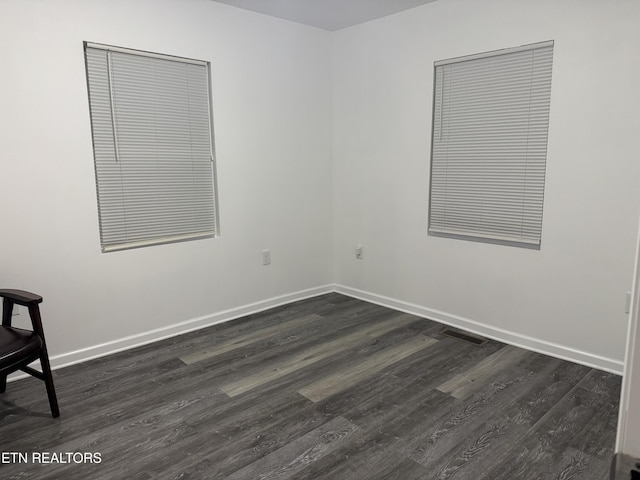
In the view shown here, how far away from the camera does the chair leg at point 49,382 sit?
7.57ft

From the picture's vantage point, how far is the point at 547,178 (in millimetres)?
3006

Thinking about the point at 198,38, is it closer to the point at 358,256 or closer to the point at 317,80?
the point at 317,80

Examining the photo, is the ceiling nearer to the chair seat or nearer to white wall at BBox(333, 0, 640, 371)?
white wall at BBox(333, 0, 640, 371)

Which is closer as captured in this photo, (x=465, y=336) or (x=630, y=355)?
(x=630, y=355)

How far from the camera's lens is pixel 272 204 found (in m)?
4.03

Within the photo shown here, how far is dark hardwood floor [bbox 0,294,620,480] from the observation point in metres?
2.03

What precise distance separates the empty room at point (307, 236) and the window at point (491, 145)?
2 centimetres

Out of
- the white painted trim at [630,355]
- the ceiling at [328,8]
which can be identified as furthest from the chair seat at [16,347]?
the ceiling at [328,8]

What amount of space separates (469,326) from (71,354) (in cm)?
292

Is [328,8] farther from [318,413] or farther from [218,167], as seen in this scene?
[318,413]

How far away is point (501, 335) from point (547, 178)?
3.94 feet

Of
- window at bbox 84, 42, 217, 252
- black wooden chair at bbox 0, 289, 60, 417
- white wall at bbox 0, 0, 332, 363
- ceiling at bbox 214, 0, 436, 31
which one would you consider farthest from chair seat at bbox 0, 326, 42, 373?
ceiling at bbox 214, 0, 436, 31

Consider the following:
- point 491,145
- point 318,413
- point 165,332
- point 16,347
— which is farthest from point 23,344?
point 491,145

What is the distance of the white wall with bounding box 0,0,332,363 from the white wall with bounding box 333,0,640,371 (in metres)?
0.39
